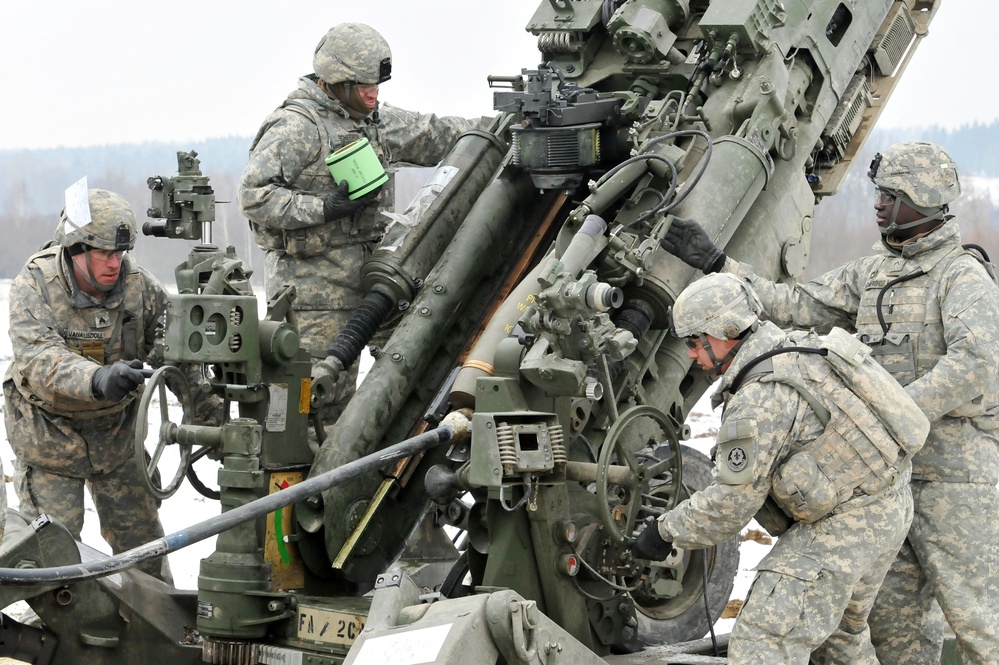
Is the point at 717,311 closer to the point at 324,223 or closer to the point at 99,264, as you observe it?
the point at 324,223

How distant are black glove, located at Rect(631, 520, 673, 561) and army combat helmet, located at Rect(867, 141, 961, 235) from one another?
1.44 m

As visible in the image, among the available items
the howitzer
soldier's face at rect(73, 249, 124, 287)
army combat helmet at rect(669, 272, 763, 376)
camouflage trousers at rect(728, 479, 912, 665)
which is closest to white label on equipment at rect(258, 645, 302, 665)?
the howitzer

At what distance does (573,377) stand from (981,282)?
1.46 meters

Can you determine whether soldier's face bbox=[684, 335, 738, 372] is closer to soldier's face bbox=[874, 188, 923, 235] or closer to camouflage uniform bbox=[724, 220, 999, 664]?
camouflage uniform bbox=[724, 220, 999, 664]

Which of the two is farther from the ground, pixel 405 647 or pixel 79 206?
pixel 79 206

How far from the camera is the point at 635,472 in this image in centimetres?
530

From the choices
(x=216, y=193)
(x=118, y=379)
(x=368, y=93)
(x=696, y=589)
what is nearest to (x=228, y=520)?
(x=118, y=379)

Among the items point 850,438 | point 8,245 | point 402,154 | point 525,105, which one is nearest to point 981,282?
point 850,438

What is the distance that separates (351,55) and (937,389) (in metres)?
2.93

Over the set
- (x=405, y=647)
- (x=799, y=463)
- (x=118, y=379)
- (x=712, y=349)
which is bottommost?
(x=405, y=647)

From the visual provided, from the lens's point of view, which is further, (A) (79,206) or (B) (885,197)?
(A) (79,206)

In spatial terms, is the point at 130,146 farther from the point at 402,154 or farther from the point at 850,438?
the point at 850,438

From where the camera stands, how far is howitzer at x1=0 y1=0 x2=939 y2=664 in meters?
5.22

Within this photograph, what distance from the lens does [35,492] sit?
634cm
